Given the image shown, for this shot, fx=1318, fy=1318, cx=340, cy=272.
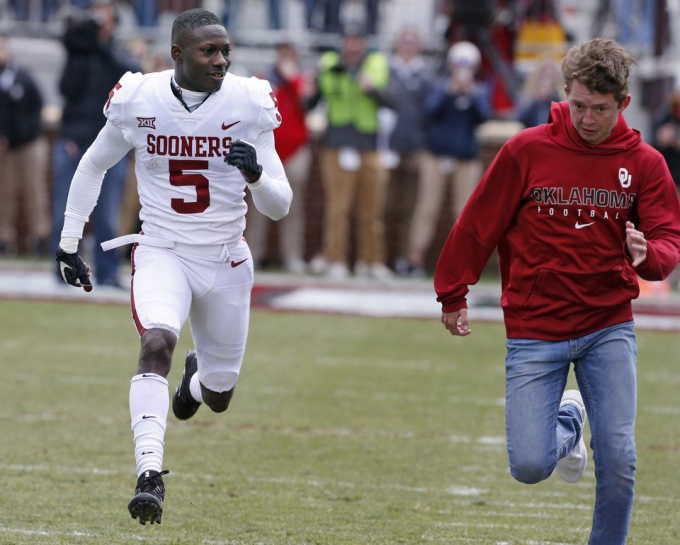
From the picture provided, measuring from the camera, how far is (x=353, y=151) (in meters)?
13.5

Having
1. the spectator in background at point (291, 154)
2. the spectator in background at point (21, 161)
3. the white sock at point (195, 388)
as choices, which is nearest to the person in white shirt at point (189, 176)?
the white sock at point (195, 388)

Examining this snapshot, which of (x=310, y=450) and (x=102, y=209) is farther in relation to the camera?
(x=102, y=209)

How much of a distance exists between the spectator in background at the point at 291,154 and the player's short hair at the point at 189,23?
7.81m

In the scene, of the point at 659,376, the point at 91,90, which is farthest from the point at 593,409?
the point at 91,90

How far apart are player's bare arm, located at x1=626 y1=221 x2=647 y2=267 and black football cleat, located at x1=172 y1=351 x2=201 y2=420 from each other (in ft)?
8.40

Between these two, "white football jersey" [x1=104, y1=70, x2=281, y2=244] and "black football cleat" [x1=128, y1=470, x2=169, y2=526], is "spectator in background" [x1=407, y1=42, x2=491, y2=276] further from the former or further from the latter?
"black football cleat" [x1=128, y1=470, x2=169, y2=526]

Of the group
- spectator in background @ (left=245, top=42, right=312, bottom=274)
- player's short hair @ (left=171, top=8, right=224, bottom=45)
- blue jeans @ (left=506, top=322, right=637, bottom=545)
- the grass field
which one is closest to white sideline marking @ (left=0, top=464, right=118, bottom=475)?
the grass field

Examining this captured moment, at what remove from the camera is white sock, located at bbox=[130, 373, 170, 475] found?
462 cm

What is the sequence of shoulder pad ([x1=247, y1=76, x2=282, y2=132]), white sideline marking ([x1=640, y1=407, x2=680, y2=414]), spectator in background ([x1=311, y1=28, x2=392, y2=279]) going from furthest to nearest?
spectator in background ([x1=311, y1=28, x2=392, y2=279]) → white sideline marking ([x1=640, y1=407, x2=680, y2=414]) → shoulder pad ([x1=247, y1=76, x2=282, y2=132])

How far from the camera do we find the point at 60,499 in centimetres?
547

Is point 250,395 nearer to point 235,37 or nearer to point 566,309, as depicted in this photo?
point 566,309

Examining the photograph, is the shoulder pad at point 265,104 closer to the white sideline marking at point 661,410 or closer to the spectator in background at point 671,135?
the white sideline marking at point 661,410

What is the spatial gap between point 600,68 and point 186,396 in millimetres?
2768

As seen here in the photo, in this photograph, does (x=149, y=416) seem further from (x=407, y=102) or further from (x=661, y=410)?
(x=407, y=102)
